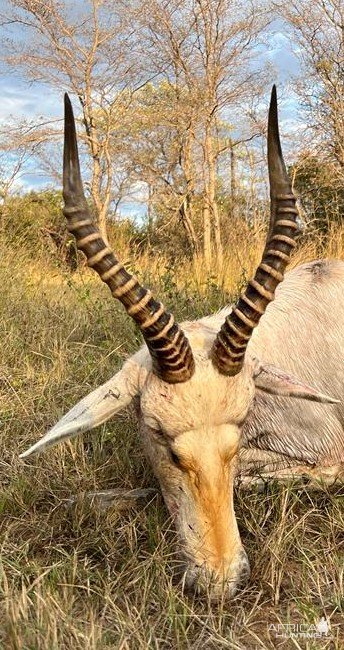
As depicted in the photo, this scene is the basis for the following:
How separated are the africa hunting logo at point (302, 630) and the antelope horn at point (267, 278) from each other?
3.88ft

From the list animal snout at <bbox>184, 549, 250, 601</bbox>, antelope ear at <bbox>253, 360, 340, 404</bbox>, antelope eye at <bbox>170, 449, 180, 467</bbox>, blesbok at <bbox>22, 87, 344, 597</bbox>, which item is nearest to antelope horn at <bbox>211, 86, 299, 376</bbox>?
blesbok at <bbox>22, 87, 344, 597</bbox>

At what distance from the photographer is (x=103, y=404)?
367cm

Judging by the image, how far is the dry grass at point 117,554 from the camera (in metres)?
2.83

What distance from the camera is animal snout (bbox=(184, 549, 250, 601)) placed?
3.03 metres

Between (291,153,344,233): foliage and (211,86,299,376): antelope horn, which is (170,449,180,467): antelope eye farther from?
(291,153,344,233): foliage

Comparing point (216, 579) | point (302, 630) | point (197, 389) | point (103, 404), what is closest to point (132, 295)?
point (197, 389)

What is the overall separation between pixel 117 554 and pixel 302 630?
1096 mm

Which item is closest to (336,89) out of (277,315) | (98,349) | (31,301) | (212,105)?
(212,105)

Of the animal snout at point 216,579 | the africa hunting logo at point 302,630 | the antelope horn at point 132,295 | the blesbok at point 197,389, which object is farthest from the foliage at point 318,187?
the africa hunting logo at point 302,630

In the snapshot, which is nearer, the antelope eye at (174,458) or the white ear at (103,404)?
the antelope eye at (174,458)

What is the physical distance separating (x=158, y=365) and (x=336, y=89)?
15959 mm

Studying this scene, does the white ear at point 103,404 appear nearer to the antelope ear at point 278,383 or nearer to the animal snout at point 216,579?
the antelope ear at point 278,383

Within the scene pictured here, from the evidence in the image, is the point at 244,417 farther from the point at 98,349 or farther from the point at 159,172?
the point at 159,172

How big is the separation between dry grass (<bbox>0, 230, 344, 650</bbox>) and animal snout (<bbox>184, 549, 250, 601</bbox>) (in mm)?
66
